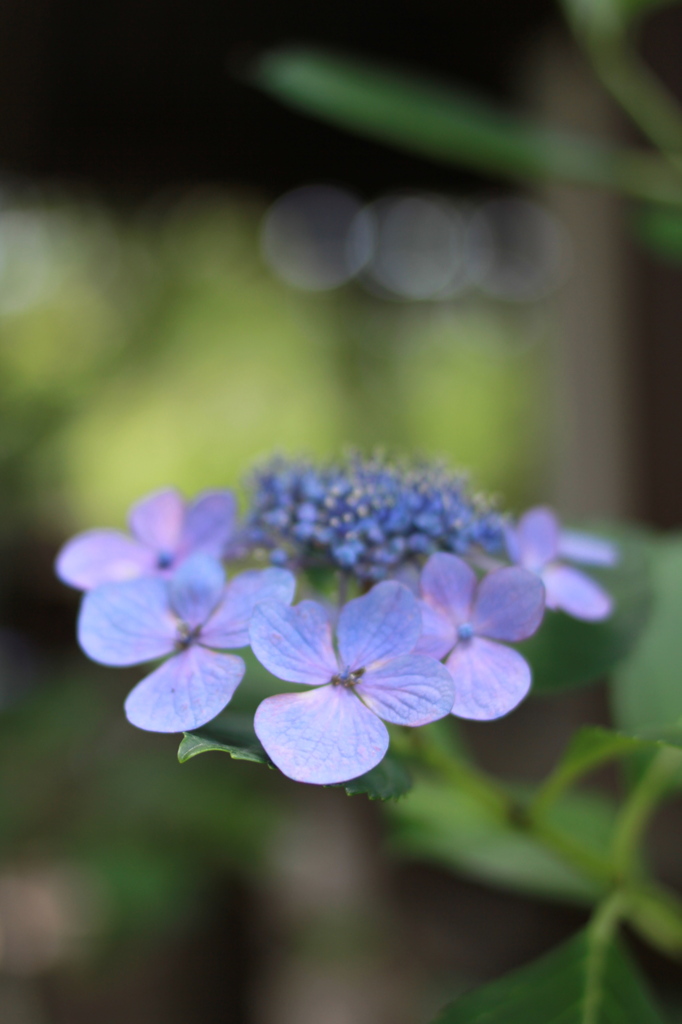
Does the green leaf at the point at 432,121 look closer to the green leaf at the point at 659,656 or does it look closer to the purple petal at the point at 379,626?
the green leaf at the point at 659,656

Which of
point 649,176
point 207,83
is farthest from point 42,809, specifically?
point 207,83

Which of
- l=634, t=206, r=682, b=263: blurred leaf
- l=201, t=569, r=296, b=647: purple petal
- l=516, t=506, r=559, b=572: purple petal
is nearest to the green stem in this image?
l=516, t=506, r=559, b=572: purple petal

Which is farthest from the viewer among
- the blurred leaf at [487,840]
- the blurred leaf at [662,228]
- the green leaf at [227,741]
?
the blurred leaf at [662,228]

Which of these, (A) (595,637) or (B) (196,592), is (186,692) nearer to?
(B) (196,592)

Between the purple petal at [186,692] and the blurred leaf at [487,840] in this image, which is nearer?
the purple petal at [186,692]

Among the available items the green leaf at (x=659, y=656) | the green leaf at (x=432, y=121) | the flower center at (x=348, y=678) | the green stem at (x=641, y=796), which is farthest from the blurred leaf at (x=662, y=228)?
the flower center at (x=348, y=678)

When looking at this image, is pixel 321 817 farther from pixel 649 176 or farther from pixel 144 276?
pixel 649 176
